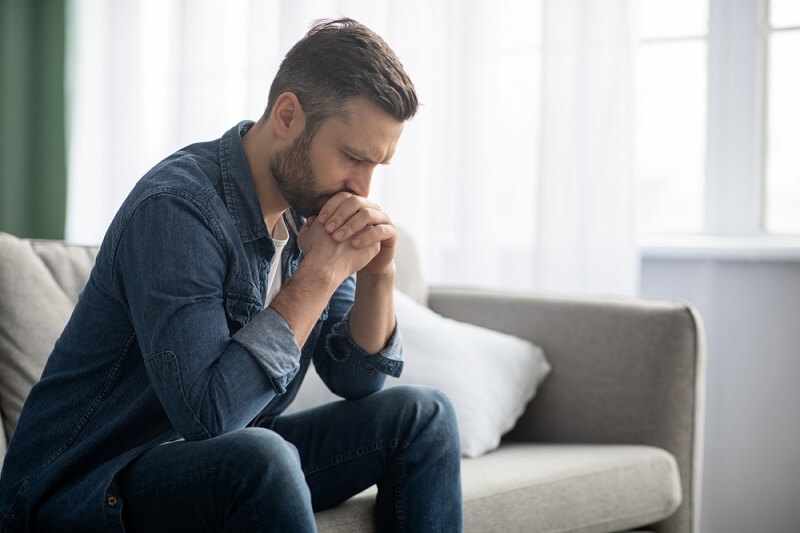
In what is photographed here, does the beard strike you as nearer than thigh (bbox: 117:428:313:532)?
No

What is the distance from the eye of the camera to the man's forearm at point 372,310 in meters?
1.42

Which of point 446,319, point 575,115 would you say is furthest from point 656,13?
point 446,319

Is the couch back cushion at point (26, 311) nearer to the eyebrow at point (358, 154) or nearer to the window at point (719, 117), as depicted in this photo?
the eyebrow at point (358, 154)

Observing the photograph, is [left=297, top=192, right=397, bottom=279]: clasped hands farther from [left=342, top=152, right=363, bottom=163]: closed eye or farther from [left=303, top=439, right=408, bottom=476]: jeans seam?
[left=303, top=439, right=408, bottom=476]: jeans seam

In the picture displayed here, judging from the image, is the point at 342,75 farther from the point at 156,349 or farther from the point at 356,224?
the point at 156,349

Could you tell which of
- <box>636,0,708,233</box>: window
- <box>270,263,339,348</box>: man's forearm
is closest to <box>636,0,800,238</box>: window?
<box>636,0,708,233</box>: window

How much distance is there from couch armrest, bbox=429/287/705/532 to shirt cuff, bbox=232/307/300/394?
0.99 metres

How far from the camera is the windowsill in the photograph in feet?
8.04

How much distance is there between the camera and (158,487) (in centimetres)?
115

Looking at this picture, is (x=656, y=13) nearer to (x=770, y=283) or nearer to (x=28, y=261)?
(x=770, y=283)

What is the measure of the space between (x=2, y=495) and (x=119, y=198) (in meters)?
2.01

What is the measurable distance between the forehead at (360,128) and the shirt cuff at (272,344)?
0.89 ft

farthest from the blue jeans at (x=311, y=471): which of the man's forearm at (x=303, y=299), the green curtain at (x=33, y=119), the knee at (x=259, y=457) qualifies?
the green curtain at (x=33, y=119)

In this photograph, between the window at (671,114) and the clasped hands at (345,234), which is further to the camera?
the window at (671,114)
